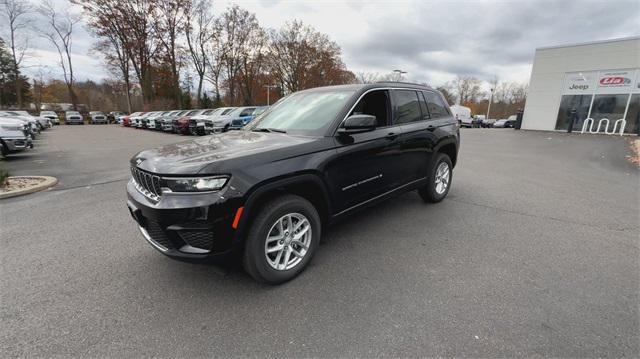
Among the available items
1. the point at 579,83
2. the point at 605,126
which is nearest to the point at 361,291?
the point at 605,126

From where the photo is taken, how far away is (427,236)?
3.63 metres

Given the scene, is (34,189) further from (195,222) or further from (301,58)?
(301,58)

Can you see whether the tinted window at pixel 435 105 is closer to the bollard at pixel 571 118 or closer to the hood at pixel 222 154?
the hood at pixel 222 154

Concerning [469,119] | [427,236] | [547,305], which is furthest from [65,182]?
[469,119]

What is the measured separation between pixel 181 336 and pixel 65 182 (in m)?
6.41

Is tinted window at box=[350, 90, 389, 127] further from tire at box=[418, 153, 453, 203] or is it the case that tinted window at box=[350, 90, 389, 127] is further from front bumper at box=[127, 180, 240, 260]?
front bumper at box=[127, 180, 240, 260]

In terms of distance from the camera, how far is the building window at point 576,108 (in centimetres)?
1903

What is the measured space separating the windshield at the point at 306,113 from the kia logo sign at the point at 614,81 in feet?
77.0

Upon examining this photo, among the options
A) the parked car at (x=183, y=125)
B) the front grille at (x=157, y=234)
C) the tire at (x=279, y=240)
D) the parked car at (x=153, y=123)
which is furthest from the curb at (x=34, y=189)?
the parked car at (x=153, y=123)

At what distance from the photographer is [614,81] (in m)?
17.9

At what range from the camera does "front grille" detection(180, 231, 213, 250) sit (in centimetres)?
223

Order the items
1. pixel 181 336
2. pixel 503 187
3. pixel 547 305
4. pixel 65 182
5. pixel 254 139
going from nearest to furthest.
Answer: pixel 181 336
pixel 547 305
pixel 254 139
pixel 503 187
pixel 65 182

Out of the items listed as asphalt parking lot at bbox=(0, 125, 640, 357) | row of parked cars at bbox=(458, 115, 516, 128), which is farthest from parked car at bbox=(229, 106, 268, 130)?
row of parked cars at bbox=(458, 115, 516, 128)

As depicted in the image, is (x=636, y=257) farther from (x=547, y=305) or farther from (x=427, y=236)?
(x=427, y=236)
